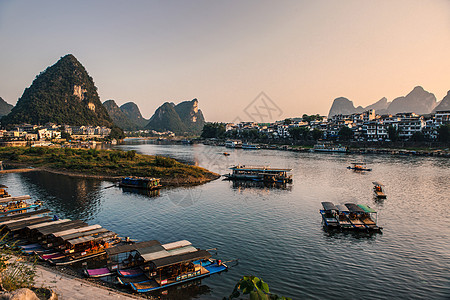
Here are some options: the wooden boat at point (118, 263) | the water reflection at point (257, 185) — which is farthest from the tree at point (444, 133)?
the wooden boat at point (118, 263)

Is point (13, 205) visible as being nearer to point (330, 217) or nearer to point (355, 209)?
point (330, 217)

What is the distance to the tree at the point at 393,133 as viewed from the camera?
11497 centimetres

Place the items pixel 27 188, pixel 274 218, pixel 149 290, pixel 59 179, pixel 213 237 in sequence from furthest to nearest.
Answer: pixel 59 179 < pixel 27 188 < pixel 274 218 < pixel 213 237 < pixel 149 290

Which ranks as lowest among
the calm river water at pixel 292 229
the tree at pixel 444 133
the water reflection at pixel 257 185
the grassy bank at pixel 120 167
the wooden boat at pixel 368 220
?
the calm river water at pixel 292 229

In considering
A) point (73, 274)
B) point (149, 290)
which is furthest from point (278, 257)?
point (73, 274)

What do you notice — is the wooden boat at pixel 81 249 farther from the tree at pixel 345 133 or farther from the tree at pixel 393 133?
the tree at pixel 345 133

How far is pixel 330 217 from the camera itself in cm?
3127

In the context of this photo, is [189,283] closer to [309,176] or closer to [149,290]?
[149,290]

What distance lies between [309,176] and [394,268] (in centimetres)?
4082

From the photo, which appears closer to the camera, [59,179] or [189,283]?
[189,283]

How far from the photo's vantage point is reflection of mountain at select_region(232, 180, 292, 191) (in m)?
51.8

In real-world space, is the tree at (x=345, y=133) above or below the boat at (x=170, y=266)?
above

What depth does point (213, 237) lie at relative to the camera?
27094mm

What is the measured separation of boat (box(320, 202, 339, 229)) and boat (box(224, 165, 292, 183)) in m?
23.6
